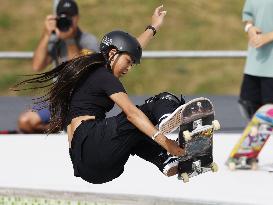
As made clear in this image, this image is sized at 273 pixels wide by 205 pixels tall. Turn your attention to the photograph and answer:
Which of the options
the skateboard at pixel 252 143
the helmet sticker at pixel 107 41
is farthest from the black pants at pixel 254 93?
the helmet sticker at pixel 107 41

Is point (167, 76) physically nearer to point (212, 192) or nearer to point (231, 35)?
point (231, 35)

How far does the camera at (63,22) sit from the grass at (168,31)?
12887mm

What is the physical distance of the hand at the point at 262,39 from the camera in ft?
27.9

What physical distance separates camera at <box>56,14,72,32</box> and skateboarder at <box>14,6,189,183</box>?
298 cm

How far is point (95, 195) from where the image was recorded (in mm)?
6711

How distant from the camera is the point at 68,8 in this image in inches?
364

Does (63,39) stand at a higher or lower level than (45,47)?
higher

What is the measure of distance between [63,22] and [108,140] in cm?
364

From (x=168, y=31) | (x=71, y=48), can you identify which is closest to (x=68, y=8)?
(x=71, y=48)

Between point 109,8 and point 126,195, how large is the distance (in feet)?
60.9

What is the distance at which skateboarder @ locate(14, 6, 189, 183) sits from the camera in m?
5.73

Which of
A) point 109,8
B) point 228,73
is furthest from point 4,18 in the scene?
point 228,73

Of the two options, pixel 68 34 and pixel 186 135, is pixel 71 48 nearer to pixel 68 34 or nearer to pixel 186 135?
pixel 68 34

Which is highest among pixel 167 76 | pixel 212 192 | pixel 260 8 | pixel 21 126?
pixel 260 8
